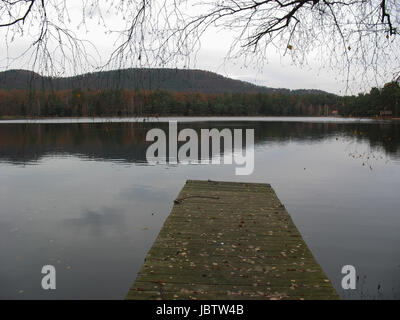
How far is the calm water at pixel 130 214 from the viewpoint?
6.70 meters

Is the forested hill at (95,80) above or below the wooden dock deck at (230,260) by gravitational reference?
above

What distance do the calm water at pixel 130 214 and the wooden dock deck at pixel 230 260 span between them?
127 cm

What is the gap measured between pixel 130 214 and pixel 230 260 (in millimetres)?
6274

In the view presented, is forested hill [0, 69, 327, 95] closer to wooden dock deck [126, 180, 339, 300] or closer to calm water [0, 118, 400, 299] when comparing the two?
calm water [0, 118, 400, 299]

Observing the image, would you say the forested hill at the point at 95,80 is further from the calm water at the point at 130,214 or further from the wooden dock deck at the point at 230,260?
the wooden dock deck at the point at 230,260

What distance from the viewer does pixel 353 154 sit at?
25344 mm

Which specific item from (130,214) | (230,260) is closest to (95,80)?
(230,260)

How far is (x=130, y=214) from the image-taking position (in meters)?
11.0

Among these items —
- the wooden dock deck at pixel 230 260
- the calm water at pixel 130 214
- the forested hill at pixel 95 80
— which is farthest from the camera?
the calm water at pixel 130 214

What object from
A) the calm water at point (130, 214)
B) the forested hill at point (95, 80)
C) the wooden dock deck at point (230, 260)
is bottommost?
the calm water at point (130, 214)

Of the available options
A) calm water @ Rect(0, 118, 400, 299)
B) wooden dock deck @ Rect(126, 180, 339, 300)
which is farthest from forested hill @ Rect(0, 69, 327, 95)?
wooden dock deck @ Rect(126, 180, 339, 300)

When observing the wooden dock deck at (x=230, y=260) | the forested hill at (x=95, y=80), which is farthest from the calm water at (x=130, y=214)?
the wooden dock deck at (x=230, y=260)
